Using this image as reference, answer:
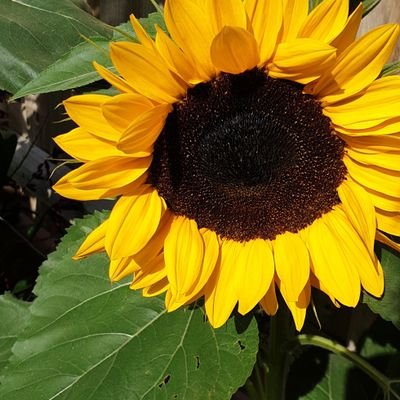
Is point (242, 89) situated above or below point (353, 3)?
below

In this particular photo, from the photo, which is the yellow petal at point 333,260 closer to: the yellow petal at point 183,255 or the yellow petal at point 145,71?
the yellow petal at point 183,255

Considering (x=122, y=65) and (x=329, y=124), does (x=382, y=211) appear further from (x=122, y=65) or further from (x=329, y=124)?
(x=122, y=65)

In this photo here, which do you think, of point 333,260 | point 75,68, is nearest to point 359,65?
point 333,260

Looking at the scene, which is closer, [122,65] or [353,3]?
[122,65]

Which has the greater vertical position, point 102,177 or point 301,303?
point 102,177

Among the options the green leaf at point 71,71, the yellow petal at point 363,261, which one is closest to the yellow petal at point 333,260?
the yellow petal at point 363,261

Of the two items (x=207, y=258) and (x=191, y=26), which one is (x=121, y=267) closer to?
(x=207, y=258)

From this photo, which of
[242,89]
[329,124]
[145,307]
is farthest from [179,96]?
[145,307]
